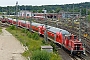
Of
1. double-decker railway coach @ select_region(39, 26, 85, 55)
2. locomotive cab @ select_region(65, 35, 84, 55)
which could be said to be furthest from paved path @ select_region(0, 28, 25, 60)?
locomotive cab @ select_region(65, 35, 84, 55)

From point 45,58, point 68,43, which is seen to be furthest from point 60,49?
point 45,58

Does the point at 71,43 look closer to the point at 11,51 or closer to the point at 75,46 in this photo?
the point at 75,46

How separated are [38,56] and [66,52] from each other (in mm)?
11958

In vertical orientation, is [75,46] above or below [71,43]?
below

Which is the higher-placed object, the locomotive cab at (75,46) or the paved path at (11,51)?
the locomotive cab at (75,46)

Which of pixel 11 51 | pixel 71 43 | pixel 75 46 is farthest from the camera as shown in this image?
pixel 11 51

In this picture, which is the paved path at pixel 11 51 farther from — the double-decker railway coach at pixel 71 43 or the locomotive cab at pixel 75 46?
the locomotive cab at pixel 75 46

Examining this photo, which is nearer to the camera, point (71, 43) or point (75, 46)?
point (75, 46)

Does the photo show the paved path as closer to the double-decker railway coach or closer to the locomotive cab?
the double-decker railway coach

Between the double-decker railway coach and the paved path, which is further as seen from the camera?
the double-decker railway coach

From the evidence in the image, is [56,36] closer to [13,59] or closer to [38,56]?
[13,59]

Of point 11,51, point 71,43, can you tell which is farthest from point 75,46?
point 11,51

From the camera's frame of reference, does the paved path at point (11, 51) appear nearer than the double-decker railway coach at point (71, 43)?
Yes

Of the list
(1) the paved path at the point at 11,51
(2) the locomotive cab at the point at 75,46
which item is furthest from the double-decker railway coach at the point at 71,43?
(1) the paved path at the point at 11,51
